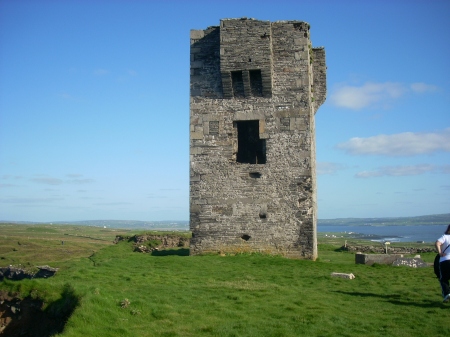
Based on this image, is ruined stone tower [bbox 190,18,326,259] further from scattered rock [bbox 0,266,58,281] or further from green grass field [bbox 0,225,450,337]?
scattered rock [bbox 0,266,58,281]

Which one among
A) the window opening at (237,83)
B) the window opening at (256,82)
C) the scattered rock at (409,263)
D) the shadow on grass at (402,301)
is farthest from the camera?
the window opening at (237,83)

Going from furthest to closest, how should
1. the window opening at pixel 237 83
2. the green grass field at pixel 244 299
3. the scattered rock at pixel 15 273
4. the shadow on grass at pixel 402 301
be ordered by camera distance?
1. the scattered rock at pixel 15 273
2. the window opening at pixel 237 83
3. the shadow on grass at pixel 402 301
4. the green grass field at pixel 244 299

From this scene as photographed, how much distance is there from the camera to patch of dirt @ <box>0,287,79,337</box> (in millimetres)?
9625

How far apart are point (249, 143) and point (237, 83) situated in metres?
2.78

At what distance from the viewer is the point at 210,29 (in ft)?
60.5

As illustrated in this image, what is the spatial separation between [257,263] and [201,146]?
4885mm

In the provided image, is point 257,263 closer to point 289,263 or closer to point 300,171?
point 289,263

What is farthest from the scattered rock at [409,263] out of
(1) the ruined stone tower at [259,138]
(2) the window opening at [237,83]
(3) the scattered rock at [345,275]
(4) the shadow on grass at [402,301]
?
(2) the window opening at [237,83]

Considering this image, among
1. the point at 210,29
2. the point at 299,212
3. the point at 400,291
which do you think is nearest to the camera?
the point at 400,291

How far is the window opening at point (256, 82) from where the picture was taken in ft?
58.4

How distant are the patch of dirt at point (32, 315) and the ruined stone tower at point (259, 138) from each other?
25.3 feet

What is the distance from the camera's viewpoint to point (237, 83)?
18.0 meters

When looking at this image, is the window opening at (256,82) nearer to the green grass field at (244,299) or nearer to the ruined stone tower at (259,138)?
the ruined stone tower at (259,138)

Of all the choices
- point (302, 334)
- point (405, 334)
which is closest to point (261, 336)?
point (302, 334)
